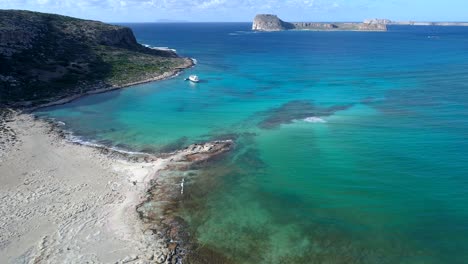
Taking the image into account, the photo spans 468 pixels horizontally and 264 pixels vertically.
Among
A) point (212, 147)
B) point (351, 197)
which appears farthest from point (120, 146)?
point (351, 197)

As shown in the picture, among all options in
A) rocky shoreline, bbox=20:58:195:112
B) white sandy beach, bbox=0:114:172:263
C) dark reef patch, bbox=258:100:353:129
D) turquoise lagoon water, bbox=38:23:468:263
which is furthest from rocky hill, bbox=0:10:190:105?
dark reef patch, bbox=258:100:353:129

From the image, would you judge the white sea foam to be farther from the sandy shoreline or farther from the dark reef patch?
the sandy shoreline

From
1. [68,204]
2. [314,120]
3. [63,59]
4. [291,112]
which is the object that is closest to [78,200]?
[68,204]

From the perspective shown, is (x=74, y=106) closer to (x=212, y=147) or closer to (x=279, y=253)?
(x=212, y=147)

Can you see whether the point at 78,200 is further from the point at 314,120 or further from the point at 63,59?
the point at 63,59

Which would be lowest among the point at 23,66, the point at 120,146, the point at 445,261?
the point at 445,261

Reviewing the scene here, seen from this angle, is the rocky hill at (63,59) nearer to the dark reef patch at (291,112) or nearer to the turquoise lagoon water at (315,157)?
the turquoise lagoon water at (315,157)
